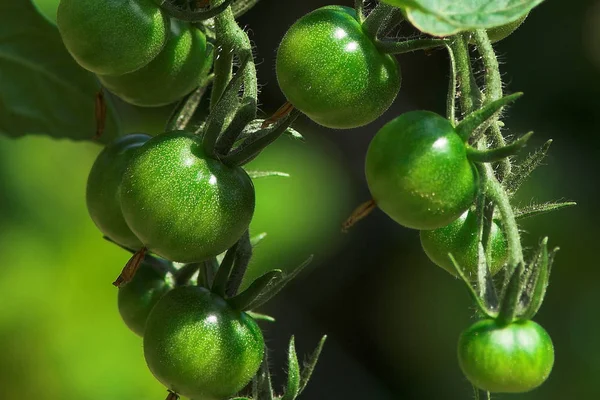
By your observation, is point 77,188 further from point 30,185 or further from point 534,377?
point 534,377

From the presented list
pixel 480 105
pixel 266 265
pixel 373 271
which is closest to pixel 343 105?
pixel 480 105

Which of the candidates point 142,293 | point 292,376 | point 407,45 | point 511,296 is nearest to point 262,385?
point 292,376

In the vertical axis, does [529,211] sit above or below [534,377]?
above

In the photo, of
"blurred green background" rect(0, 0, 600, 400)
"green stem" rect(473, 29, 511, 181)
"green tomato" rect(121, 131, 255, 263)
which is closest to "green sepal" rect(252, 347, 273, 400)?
"green tomato" rect(121, 131, 255, 263)

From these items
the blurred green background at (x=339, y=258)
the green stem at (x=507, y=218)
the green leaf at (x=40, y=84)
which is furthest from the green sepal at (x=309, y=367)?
the blurred green background at (x=339, y=258)

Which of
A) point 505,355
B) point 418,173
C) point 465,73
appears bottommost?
point 505,355

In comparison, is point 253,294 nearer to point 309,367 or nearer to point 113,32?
point 309,367

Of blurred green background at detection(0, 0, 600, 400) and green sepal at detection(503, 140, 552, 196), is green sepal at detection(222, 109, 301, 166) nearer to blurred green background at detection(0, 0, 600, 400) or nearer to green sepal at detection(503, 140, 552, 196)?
green sepal at detection(503, 140, 552, 196)

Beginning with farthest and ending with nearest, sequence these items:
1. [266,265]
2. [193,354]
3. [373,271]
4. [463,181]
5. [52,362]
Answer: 1. [373,271]
2. [266,265]
3. [52,362]
4. [193,354]
5. [463,181]
